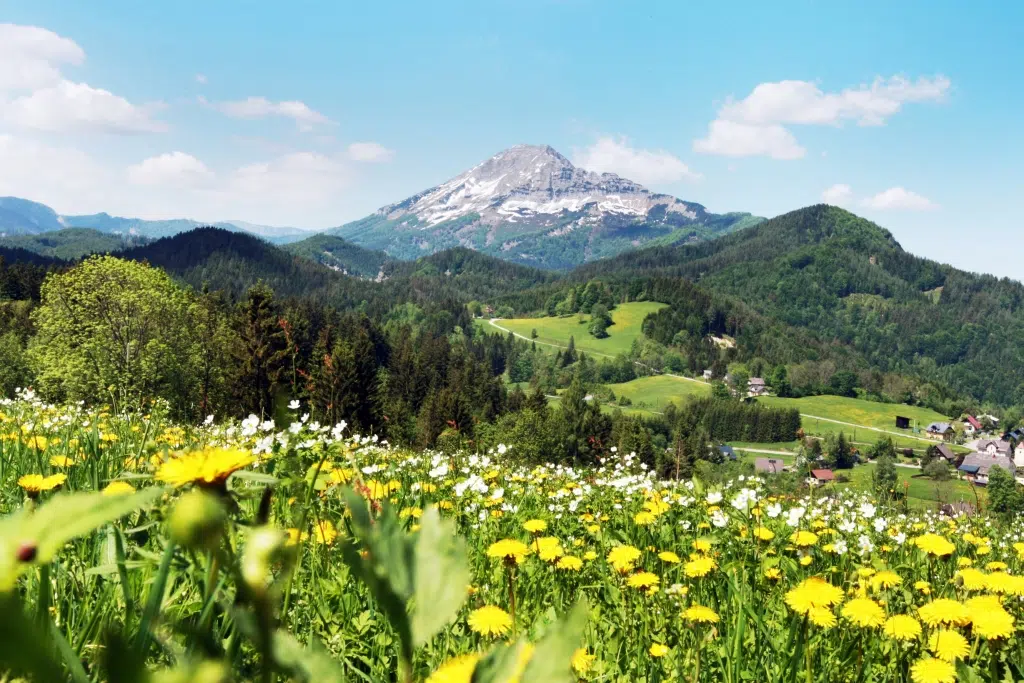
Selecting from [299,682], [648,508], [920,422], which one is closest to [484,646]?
[299,682]

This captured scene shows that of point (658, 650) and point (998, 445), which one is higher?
point (658, 650)

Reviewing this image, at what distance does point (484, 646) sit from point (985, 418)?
206 meters

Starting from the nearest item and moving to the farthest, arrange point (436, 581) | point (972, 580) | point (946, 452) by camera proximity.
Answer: point (436, 581) → point (972, 580) → point (946, 452)

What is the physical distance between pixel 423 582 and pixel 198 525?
25 cm

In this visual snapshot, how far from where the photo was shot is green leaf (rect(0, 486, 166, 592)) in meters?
0.30

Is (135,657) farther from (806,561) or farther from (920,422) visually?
(920,422)

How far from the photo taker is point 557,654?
0.51 meters

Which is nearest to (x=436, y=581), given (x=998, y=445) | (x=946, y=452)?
(x=946, y=452)

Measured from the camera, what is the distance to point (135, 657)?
0.31 m

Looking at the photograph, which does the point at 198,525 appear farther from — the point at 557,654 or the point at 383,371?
the point at 383,371

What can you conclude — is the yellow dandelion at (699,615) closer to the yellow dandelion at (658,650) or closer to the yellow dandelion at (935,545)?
the yellow dandelion at (658,650)

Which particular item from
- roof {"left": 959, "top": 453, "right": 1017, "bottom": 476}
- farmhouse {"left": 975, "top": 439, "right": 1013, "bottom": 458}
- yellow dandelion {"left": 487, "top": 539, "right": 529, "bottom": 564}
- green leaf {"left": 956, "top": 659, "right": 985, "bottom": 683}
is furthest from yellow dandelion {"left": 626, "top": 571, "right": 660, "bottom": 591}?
farmhouse {"left": 975, "top": 439, "right": 1013, "bottom": 458}

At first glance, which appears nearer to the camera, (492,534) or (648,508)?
(492,534)

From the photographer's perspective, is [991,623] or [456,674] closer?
[456,674]
